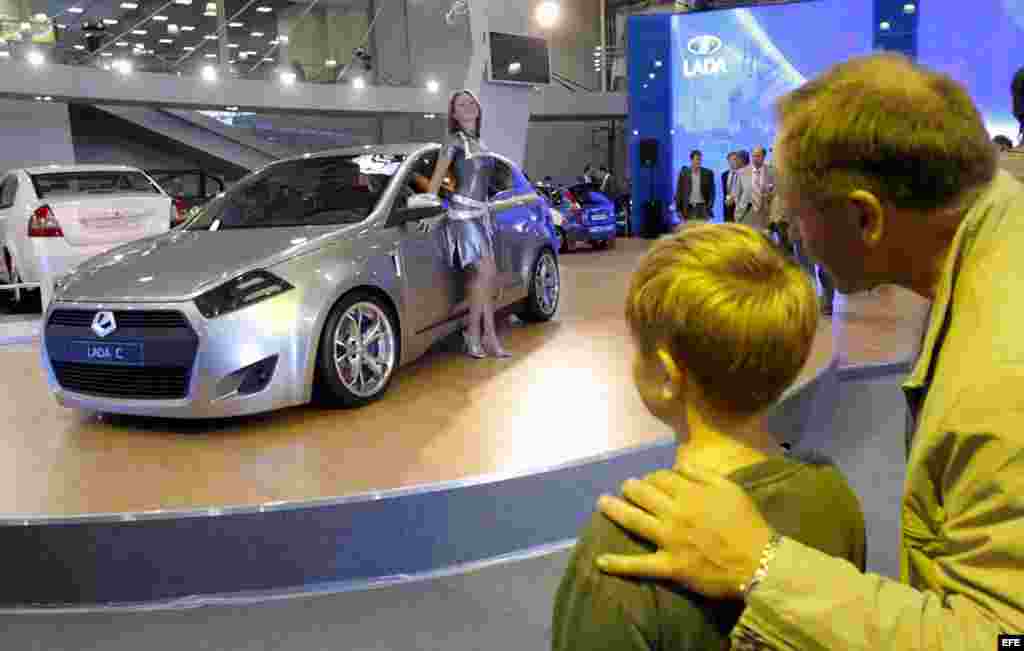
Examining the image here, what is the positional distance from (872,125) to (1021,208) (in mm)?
185

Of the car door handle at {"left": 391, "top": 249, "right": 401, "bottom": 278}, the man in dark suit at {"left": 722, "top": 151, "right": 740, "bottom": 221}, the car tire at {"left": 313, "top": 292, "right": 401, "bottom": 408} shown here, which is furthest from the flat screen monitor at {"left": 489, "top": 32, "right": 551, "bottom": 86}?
the car tire at {"left": 313, "top": 292, "right": 401, "bottom": 408}

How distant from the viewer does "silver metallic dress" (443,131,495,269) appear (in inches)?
188

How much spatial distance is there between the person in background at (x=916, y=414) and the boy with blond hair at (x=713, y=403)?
0.10ft

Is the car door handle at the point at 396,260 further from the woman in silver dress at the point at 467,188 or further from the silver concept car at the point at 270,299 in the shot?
the woman in silver dress at the point at 467,188

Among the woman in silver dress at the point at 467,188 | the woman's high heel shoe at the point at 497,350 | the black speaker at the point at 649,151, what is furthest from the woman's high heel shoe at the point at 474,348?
the black speaker at the point at 649,151

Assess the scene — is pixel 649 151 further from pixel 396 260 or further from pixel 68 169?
pixel 396 260

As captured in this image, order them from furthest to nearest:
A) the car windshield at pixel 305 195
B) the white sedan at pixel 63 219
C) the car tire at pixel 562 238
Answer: the car tire at pixel 562 238 → the white sedan at pixel 63 219 → the car windshield at pixel 305 195

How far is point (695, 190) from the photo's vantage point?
447 inches

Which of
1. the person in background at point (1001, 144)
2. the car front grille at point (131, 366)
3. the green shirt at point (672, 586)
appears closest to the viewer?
the green shirt at point (672, 586)

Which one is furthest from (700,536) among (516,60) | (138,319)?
(516,60)

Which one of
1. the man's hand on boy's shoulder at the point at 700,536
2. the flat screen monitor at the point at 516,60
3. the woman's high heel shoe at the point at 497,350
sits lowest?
the woman's high heel shoe at the point at 497,350

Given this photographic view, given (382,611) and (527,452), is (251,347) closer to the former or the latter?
(527,452)

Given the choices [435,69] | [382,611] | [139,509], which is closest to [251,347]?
[139,509]

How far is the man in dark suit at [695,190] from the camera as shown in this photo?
11312 mm
